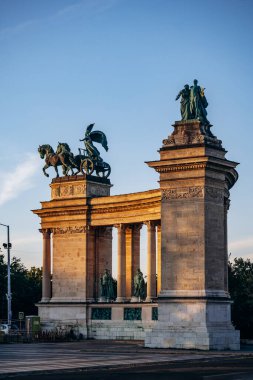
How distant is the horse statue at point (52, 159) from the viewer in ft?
251

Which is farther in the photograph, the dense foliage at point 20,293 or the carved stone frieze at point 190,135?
the dense foliage at point 20,293

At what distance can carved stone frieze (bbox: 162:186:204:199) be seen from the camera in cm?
5842

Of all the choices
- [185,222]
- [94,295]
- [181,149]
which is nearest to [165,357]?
[185,222]

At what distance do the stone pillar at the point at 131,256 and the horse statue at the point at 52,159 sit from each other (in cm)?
799

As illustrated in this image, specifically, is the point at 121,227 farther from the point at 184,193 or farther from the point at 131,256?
the point at 184,193

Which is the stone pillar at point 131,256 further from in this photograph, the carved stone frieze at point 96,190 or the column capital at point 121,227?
the carved stone frieze at point 96,190

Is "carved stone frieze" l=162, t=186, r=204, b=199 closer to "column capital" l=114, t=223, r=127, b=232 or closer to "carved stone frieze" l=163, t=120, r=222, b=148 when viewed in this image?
"carved stone frieze" l=163, t=120, r=222, b=148

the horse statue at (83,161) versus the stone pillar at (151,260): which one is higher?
the horse statue at (83,161)

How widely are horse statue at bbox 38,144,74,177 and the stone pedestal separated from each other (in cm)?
1759

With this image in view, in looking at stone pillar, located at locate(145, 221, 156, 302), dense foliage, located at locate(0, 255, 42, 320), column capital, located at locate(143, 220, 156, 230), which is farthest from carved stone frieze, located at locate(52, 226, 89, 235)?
dense foliage, located at locate(0, 255, 42, 320)

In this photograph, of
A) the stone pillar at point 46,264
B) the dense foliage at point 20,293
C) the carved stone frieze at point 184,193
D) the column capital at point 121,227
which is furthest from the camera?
the dense foliage at point 20,293

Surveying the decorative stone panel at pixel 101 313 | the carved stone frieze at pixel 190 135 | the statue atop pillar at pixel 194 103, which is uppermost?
the statue atop pillar at pixel 194 103

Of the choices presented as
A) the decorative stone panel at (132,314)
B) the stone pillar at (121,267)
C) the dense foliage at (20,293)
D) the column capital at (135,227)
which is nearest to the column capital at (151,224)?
the stone pillar at (121,267)

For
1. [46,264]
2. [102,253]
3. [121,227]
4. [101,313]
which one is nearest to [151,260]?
[121,227]
